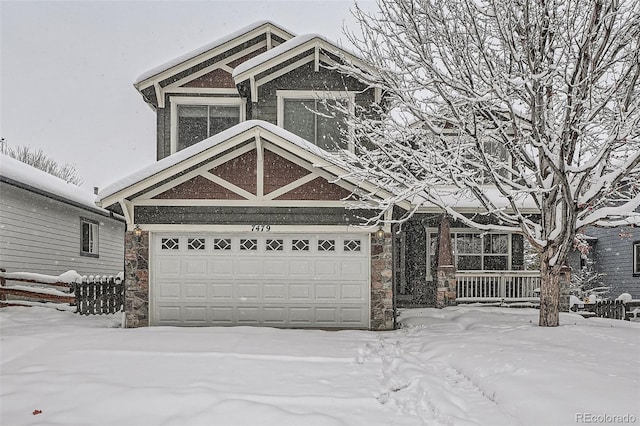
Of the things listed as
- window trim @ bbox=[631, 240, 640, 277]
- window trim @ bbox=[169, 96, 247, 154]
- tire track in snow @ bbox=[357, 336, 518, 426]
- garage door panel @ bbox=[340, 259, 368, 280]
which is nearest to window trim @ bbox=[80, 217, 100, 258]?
window trim @ bbox=[169, 96, 247, 154]

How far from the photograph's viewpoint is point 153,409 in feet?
16.6

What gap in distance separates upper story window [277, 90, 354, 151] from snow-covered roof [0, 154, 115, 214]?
265 inches

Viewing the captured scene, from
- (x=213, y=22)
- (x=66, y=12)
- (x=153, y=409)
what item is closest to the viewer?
(x=153, y=409)

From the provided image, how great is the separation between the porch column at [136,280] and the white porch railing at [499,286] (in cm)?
800

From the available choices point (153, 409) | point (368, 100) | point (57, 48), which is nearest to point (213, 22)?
point (57, 48)

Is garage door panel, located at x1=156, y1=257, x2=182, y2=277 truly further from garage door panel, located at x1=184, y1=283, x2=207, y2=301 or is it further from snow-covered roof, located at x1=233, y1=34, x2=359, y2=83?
snow-covered roof, located at x1=233, y1=34, x2=359, y2=83

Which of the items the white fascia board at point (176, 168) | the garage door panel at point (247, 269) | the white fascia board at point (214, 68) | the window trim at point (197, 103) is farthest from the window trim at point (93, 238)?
the garage door panel at point (247, 269)

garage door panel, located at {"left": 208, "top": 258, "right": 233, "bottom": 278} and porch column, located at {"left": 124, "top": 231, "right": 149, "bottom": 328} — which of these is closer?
porch column, located at {"left": 124, "top": 231, "right": 149, "bottom": 328}

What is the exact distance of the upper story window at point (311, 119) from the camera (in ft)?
41.9

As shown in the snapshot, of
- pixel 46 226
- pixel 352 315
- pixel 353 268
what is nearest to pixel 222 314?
pixel 352 315

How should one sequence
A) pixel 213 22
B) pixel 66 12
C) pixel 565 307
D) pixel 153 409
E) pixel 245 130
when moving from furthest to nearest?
pixel 213 22
pixel 66 12
pixel 565 307
pixel 245 130
pixel 153 409

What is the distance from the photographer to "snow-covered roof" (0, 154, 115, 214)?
497 inches

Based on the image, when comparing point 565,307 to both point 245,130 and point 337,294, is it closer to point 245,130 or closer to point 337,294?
point 337,294

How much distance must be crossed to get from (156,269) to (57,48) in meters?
118
